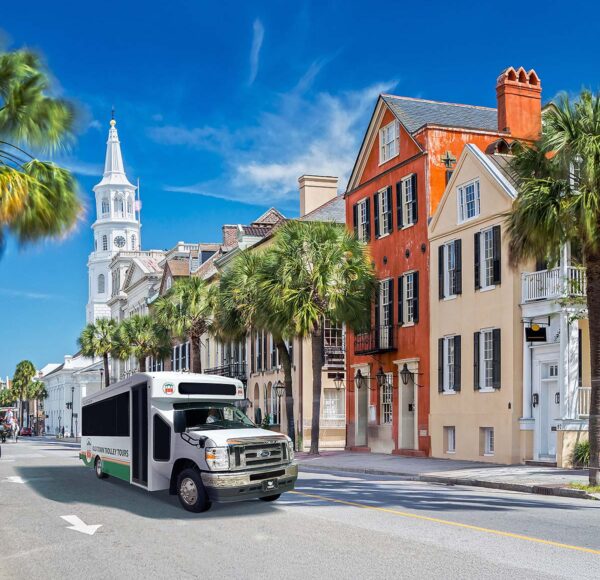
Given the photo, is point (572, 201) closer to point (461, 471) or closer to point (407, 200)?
point (461, 471)

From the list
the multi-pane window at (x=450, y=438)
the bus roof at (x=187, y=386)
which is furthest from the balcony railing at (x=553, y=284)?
the bus roof at (x=187, y=386)

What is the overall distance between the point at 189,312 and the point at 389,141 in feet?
52.4

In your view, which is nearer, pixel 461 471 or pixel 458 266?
pixel 461 471

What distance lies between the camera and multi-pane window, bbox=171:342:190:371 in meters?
67.4

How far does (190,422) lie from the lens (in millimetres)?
15656

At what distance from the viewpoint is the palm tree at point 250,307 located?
34.6m

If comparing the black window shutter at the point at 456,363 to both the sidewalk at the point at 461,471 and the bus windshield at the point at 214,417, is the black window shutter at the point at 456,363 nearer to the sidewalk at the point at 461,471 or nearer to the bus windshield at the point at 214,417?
the sidewalk at the point at 461,471

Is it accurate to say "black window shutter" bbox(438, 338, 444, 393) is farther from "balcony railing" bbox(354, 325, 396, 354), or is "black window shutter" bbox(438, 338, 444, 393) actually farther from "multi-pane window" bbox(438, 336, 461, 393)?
"balcony railing" bbox(354, 325, 396, 354)

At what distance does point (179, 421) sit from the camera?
15.5 meters

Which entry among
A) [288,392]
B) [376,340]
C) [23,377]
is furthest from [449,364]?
[23,377]

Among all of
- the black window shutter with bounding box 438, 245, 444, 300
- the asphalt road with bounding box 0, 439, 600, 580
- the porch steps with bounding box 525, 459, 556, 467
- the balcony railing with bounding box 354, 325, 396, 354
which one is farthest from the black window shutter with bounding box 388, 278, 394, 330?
the asphalt road with bounding box 0, 439, 600, 580

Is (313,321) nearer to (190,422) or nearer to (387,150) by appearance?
(387,150)

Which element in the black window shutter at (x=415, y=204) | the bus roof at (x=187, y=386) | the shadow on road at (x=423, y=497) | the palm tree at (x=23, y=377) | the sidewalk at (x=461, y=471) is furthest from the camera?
the palm tree at (x=23, y=377)

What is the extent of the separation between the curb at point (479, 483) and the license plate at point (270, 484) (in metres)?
6.72
